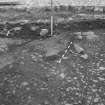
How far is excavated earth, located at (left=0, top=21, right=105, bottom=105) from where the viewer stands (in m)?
2.22

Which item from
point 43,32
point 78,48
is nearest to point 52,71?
point 78,48

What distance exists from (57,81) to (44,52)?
1.78 ft

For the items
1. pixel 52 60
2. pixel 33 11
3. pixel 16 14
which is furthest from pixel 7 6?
pixel 52 60

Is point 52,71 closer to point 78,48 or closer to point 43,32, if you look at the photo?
point 78,48

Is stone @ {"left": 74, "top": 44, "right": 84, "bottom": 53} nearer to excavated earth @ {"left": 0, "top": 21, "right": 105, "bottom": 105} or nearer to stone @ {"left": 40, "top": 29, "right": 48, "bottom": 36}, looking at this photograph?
excavated earth @ {"left": 0, "top": 21, "right": 105, "bottom": 105}

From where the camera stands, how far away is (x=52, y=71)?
99.3 inches

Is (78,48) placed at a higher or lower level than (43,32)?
lower

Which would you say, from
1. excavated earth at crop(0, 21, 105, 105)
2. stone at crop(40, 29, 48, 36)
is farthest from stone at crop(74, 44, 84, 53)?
stone at crop(40, 29, 48, 36)

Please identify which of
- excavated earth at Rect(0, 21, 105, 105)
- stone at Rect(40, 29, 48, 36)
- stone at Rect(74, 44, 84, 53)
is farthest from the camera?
stone at Rect(40, 29, 48, 36)

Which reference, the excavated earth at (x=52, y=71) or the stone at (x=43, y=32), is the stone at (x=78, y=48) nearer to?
the excavated earth at (x=52, y=71)

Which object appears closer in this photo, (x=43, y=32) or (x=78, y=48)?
(x=78, y=48)

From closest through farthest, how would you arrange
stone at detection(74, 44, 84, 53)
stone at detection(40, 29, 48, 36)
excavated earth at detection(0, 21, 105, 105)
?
excavated earth at detection(0, 21, 105, 105) → stone at detection(74, 44, 84, 53) → stone at detection(40, 29, 48, 36)

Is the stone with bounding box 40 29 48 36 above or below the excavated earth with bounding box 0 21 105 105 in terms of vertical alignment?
above

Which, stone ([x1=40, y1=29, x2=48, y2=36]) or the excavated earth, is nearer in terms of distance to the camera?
the excavated earth
